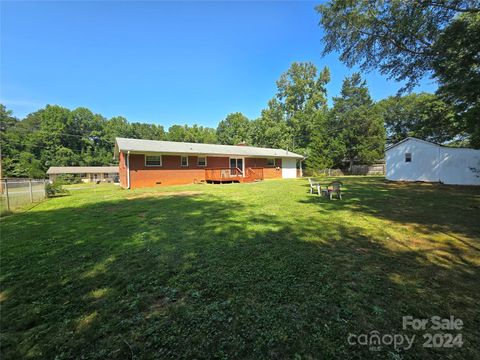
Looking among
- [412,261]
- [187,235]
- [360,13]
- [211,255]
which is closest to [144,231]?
[187,235]

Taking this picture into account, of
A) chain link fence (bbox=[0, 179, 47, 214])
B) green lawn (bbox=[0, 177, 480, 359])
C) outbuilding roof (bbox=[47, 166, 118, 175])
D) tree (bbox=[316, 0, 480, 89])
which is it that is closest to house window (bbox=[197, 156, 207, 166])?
chain link fence (bbox=[0, 179, 47, 214])

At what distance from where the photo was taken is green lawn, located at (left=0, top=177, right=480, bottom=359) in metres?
2.09

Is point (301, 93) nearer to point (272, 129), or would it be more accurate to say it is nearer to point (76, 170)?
point (272, 129)

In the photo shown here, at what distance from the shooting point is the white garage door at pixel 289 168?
2777 centimetres

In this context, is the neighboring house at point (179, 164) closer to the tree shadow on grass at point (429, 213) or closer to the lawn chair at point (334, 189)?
the lawn chair at point (334, 189)

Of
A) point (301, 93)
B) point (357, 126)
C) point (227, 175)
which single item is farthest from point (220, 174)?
point (301, 93)

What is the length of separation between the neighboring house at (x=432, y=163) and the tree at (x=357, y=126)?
14.4 metres

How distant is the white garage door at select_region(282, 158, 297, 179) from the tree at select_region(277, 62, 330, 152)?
44.3 ft

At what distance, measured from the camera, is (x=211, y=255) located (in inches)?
157

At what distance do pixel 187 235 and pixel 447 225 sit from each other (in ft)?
20.3

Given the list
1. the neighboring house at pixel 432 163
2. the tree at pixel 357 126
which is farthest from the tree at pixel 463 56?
the tree at pixel 357 126

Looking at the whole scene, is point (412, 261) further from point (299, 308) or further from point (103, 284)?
point (103, 284)

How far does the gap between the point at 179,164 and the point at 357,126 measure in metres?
26.7

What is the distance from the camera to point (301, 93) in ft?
146
